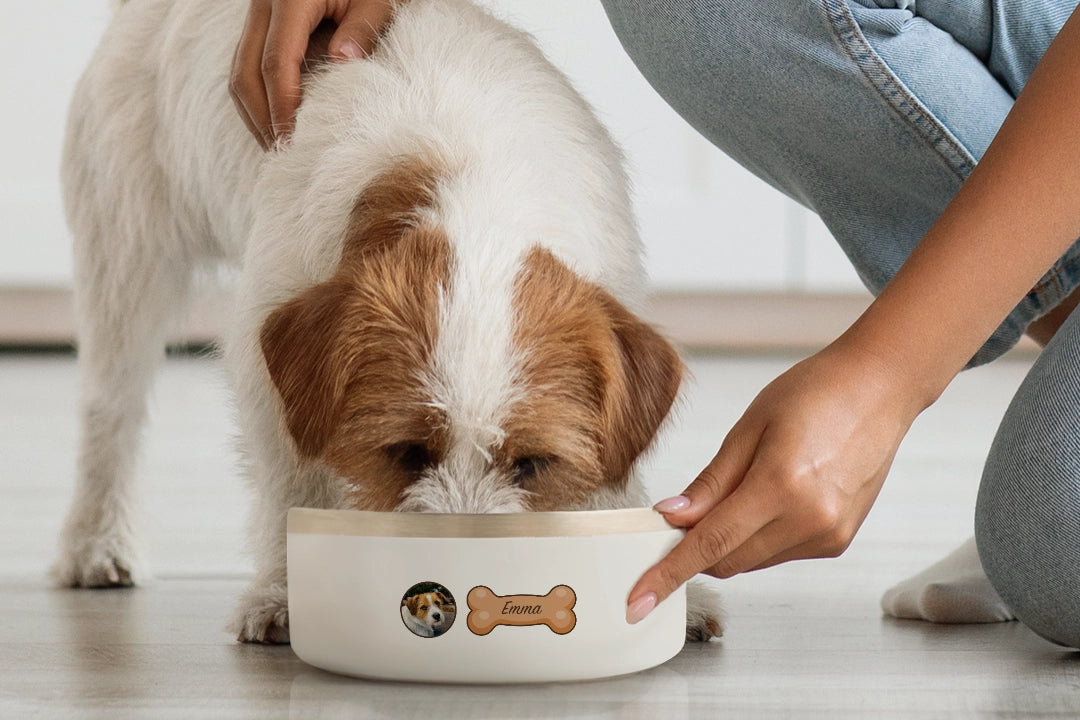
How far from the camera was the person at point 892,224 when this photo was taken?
3.41 ft

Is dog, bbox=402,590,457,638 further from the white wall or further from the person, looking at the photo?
the white wall

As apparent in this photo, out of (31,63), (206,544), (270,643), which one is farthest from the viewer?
(31,63)

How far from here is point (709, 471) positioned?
1057mm

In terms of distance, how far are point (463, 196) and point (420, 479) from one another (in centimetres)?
28

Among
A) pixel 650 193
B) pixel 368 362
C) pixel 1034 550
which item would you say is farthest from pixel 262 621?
pixel 650 193

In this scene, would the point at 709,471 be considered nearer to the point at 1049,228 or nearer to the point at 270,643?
the point at 1049,228

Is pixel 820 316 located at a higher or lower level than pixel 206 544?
lower

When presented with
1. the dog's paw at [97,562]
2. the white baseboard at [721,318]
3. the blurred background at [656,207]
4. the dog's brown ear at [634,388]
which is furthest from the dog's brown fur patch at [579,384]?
the white baseboard at [721,318]

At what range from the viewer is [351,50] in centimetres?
152

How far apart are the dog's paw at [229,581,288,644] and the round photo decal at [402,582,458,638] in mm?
339

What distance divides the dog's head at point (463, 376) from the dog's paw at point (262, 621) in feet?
0.56

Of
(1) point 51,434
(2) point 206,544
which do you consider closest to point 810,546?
(2) point 206,544

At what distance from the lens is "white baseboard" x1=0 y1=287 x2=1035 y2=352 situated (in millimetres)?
4688

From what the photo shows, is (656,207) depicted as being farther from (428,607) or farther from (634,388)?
(428,607)
